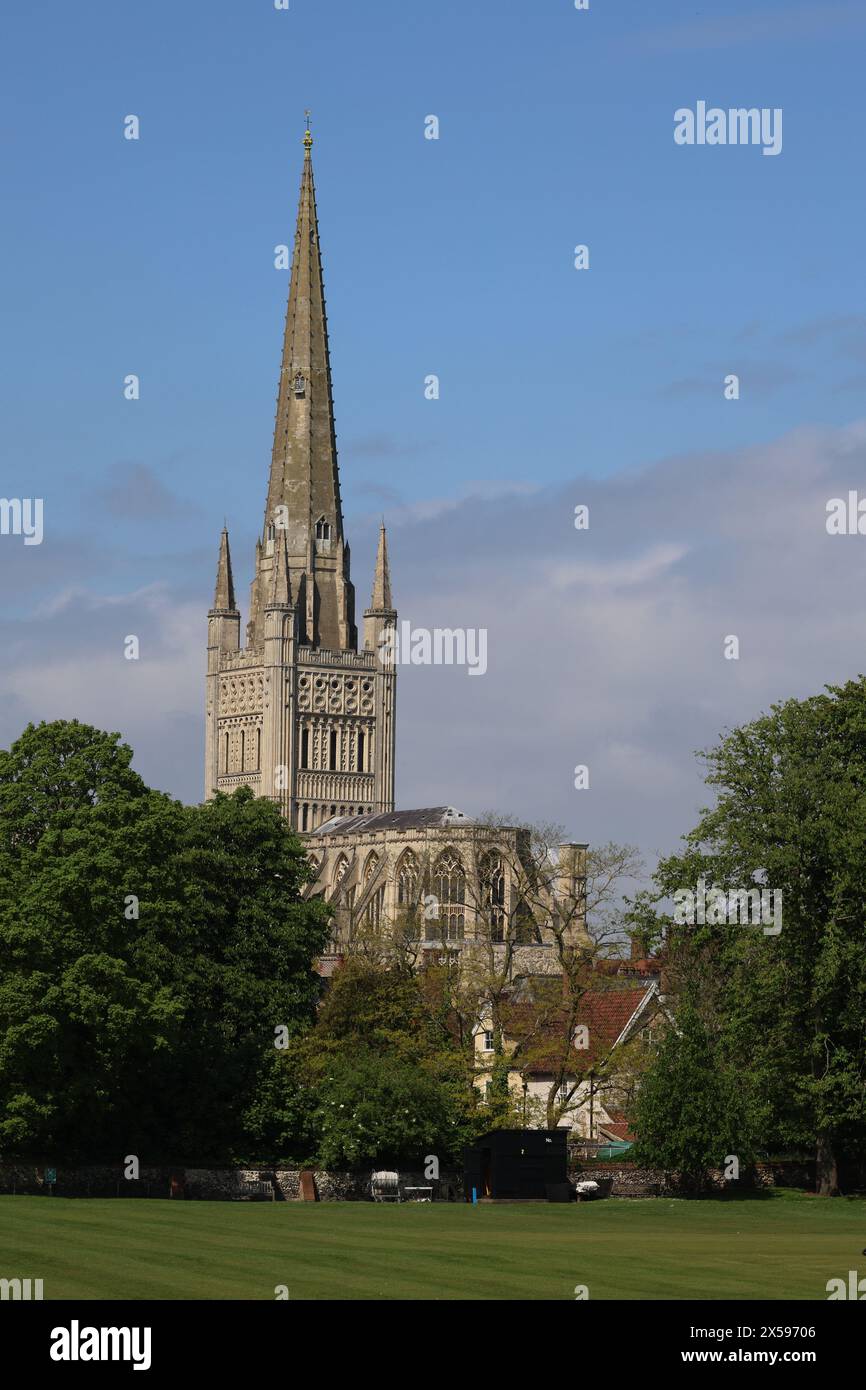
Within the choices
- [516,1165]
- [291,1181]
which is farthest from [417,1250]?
[291,1181]

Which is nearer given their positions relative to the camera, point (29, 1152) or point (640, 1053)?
point (29, 1152)

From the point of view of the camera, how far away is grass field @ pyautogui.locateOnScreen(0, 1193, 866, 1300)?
3797 cm

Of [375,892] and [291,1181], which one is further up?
[375,892]

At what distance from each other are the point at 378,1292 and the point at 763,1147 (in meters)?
40.2

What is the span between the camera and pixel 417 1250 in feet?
150

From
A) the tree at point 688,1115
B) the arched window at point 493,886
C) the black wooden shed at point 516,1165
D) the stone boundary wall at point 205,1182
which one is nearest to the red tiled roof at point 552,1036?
the tree at point 688,1115

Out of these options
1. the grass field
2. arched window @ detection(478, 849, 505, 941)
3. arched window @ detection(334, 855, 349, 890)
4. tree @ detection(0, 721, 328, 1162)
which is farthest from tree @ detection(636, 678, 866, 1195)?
arched window @ detection(334, 855, 349, 890)

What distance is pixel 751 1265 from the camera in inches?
1727

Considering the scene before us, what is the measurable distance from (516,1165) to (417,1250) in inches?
935

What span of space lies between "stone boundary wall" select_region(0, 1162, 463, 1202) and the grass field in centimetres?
355

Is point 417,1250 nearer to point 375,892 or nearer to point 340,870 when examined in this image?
point 375,892

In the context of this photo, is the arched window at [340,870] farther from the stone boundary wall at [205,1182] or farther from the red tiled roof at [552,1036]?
the stone boundary wall at [205,1182]

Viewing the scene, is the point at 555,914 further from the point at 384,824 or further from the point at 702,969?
the point at 384,824
